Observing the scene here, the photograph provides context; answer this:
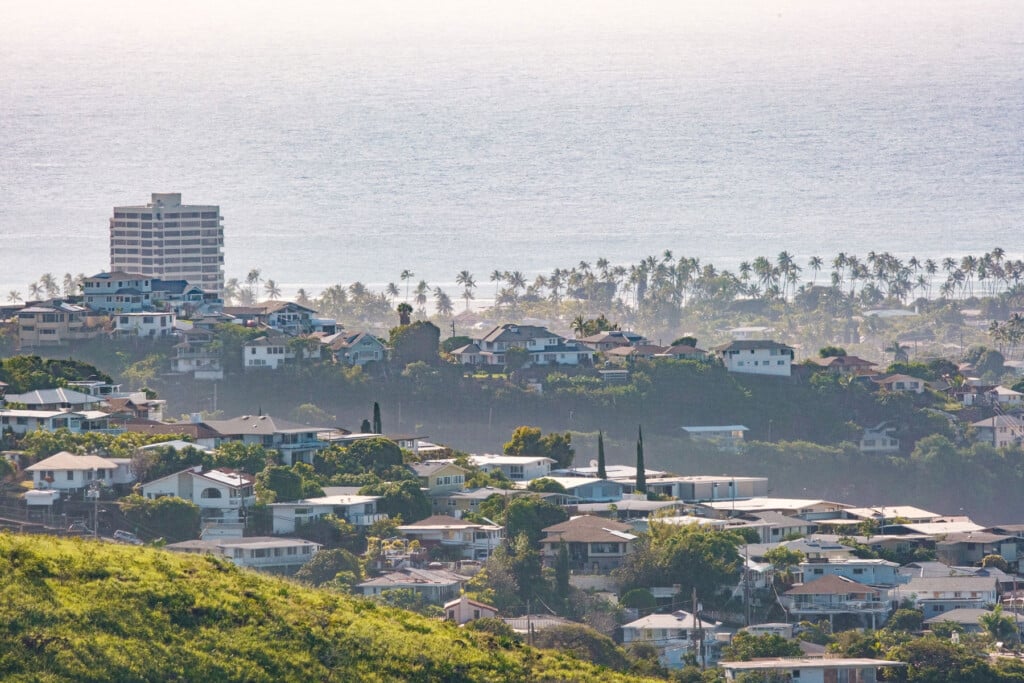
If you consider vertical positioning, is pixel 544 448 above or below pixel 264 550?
above

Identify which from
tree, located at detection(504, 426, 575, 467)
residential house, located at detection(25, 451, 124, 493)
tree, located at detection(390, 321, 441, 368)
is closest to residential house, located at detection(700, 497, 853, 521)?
tree, located at detection(504, 426, 575, 467)

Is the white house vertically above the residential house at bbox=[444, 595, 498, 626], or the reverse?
the white house

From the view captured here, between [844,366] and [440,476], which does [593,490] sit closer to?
[440,476]

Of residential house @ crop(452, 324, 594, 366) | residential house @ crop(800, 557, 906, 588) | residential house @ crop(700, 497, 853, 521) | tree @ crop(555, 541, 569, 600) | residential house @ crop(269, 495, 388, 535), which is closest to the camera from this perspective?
tree @ crop(555, 541, 569, 600)

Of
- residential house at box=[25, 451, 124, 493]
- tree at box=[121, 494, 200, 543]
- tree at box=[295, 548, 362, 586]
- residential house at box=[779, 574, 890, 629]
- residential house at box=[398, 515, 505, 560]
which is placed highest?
residential house at box=[25, 451, 124, 493]

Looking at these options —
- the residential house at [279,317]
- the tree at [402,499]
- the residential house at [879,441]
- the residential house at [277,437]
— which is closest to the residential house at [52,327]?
the residential house at [279,317]

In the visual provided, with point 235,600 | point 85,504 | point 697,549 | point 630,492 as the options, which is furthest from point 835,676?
point 630,492

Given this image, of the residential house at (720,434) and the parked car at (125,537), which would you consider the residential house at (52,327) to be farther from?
the parked car at (125,537)

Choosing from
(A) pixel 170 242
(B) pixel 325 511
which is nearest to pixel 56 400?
(B) pixel 325 511

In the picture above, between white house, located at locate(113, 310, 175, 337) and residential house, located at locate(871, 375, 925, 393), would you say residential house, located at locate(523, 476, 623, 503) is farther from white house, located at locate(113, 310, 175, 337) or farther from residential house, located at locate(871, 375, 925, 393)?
residential house, located at locate(871, 375, 925, 393)
